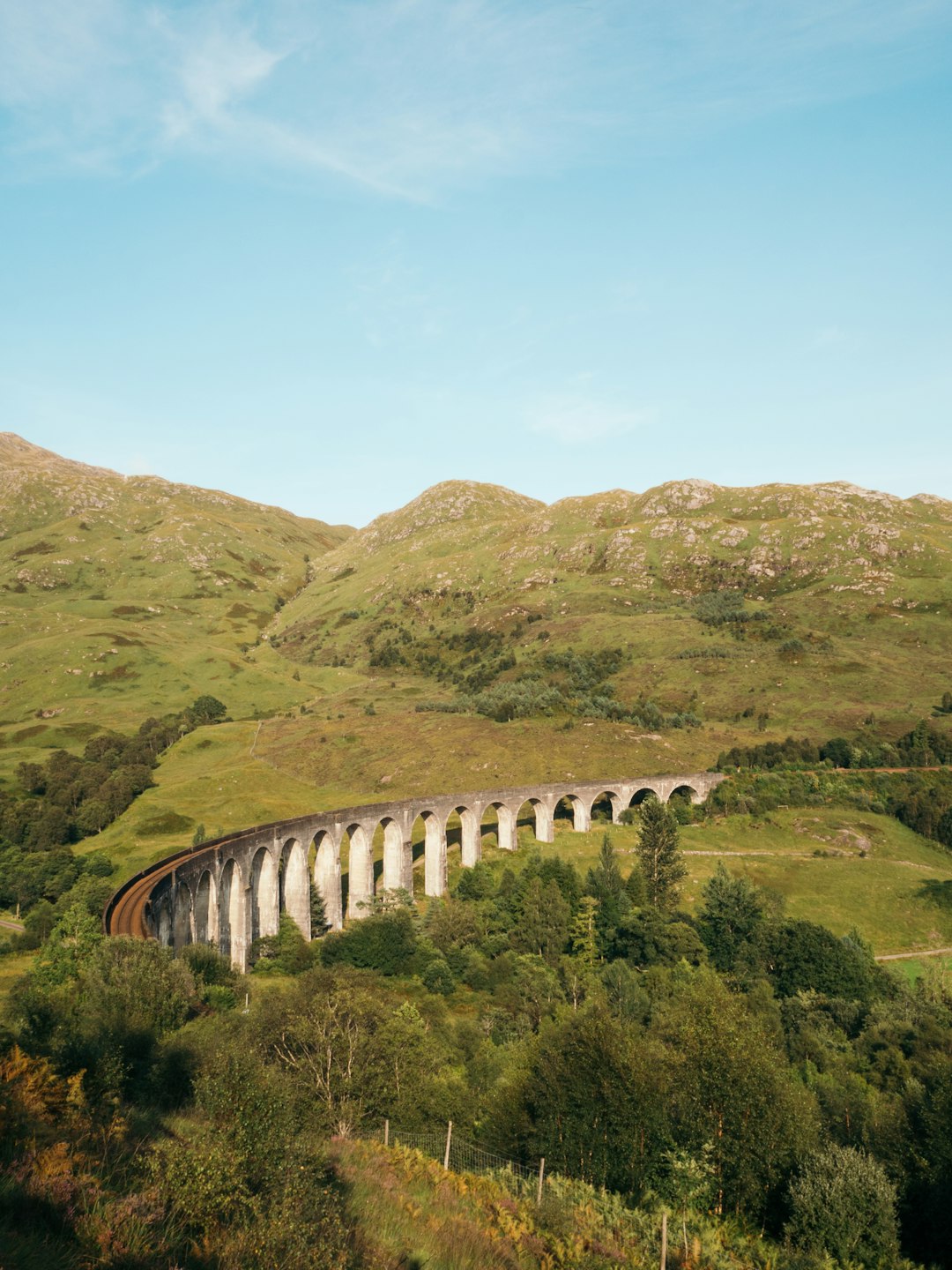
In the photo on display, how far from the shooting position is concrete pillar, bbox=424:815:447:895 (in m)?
100

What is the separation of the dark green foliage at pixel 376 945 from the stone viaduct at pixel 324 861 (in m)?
9.24

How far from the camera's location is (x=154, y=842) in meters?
113

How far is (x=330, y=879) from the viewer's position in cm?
9038

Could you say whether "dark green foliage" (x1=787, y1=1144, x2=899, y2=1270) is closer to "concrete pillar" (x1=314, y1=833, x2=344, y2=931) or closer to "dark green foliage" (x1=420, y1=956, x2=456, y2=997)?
"dark green foliage" (x1=420, y1=956, x2=456, y2=997)

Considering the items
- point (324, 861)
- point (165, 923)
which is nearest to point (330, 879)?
point (324, 861)

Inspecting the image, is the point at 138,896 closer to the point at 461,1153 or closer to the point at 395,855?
the point at 461,1153

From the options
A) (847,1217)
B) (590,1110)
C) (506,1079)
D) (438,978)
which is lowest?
(438,978)

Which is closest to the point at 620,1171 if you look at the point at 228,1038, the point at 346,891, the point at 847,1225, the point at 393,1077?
the point at 847,1225

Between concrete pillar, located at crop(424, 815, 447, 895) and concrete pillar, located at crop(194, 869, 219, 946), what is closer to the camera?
concrete pillar, located at crop(194, 869, 219, 946)

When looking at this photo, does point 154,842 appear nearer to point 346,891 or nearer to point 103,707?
point 346,891

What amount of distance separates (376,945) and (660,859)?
121ft

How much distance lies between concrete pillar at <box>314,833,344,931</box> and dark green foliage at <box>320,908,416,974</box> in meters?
14.7

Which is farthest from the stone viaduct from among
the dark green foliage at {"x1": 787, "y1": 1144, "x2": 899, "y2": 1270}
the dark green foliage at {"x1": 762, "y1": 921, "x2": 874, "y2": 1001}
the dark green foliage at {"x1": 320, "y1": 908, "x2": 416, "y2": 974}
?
the dark green foliage at {"x1": 787, "y1": 1144, "x2": 899, "y2": 1270}

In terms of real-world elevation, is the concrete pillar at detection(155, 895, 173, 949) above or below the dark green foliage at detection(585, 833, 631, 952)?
above
